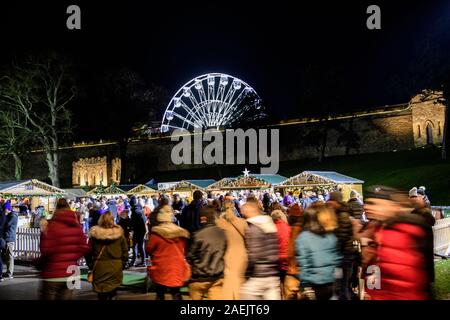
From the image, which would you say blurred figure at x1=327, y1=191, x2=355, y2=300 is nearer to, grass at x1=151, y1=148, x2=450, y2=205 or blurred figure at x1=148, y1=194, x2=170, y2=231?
blurred figure at x1=148, y1=194, x2=170, y2=231

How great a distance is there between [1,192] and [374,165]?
2609cm

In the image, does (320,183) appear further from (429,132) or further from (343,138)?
(343,138)

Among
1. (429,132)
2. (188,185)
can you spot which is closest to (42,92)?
(188,185)

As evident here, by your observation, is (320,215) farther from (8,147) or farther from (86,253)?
(8,147)

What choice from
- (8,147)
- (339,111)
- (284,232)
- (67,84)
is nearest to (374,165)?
(339,111)

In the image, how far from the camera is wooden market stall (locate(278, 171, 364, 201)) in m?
22.6

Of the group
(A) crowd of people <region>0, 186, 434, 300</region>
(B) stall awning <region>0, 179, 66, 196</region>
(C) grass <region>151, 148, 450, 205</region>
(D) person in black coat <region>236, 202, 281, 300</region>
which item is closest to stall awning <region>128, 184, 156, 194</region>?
(B) stall awning <region>0, 179, 66, 196</region>

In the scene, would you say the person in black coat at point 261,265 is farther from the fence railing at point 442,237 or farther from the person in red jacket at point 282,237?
the fence railing at point 442,237

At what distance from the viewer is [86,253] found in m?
5.71

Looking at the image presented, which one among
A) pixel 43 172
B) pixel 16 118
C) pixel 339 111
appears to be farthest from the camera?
pixel 43 172

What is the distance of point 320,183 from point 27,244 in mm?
13735

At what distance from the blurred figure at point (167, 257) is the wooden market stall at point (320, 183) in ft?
57.7

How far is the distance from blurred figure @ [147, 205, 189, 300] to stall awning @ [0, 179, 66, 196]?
746 inches

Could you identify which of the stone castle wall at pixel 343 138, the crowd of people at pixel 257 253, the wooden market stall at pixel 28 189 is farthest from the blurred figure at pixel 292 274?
the stone castle wall at pixel 343 138
